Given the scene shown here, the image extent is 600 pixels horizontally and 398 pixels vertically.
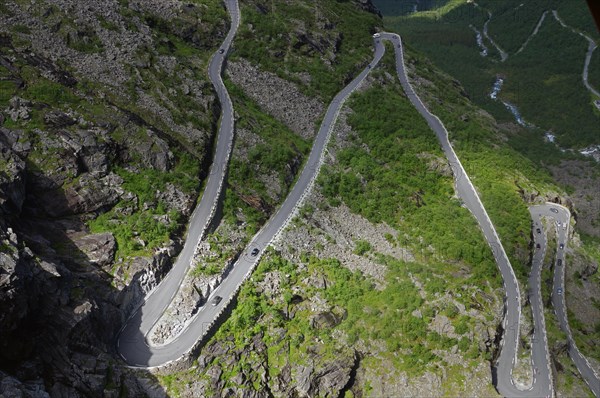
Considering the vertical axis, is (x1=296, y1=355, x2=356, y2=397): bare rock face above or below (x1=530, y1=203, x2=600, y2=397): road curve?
below

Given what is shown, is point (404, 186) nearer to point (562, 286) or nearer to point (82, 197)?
point (562, 286)

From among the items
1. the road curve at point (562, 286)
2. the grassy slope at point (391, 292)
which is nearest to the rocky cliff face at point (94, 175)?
the grassy slope at point (391, 292)

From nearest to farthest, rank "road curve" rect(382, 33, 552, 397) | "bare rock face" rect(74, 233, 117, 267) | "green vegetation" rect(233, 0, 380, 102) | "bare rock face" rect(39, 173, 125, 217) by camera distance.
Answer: "bare rock face" rect(74, 233, 117, 267) → "road curve" rect(382, 33, 552, 397) → "bare rock face" rect(39, 173, 125, 217) → "green vegetation" rect(233, 0, 380, 102)

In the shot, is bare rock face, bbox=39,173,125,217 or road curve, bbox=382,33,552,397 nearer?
road curve, bbox=382,33,552,397

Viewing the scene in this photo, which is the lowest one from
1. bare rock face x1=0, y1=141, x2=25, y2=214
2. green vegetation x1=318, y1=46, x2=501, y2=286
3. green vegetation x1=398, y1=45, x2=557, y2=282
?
bare rock face x1=0, y1=141, x2=25, y2=214

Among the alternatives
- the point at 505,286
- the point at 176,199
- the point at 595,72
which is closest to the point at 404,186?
the point at 505,286

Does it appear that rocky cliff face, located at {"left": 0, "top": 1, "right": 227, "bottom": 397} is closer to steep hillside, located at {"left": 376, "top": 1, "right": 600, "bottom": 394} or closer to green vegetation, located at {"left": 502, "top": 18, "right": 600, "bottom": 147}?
steep hillside, located at {"left": 376, "top": 1, "right": 600, "bottom": 394}

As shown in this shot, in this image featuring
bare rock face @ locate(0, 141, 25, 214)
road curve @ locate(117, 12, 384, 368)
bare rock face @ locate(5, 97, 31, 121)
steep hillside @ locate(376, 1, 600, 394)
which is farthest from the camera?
steep hillside @ locate(376, 1, 600, 394)

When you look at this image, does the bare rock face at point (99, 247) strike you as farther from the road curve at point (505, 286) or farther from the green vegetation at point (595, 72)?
the green vegetation at point (595, 72)

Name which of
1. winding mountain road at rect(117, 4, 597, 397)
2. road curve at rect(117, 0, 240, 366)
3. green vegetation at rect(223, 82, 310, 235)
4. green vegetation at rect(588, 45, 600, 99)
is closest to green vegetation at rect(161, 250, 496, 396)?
winding mountain road at rect(117, 4, 597, 397)
